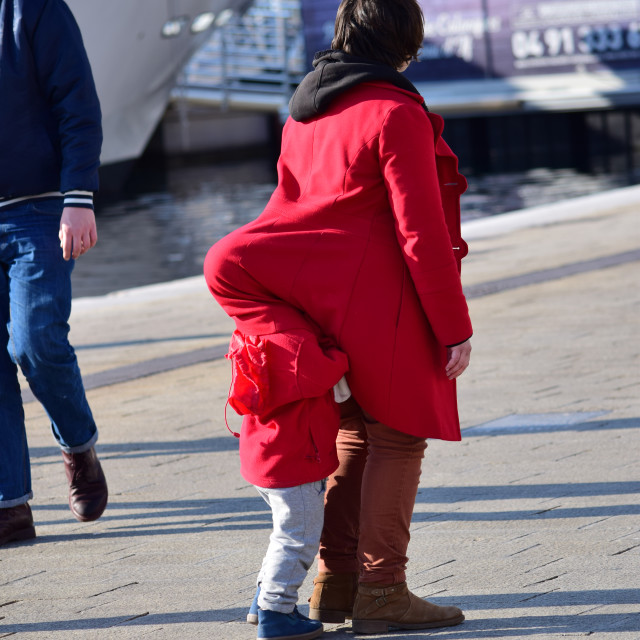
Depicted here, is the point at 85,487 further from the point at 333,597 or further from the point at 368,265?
the point at 368,265

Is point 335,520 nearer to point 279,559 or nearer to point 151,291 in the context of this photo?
point 279,559

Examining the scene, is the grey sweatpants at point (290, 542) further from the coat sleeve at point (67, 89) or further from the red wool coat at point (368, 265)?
the coat sleeve at point (67, 89)

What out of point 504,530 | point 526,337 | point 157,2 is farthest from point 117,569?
point 157,2

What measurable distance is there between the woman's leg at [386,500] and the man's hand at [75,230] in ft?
3.65

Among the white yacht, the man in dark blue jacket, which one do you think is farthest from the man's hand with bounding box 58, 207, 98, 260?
the white yacht

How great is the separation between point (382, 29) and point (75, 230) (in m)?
1.16

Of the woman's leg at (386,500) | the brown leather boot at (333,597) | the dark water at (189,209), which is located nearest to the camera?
the woman's leg at (386,500)

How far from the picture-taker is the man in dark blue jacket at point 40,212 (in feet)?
11.7

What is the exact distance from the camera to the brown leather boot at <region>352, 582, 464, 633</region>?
2832 mm

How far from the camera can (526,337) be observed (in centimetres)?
650

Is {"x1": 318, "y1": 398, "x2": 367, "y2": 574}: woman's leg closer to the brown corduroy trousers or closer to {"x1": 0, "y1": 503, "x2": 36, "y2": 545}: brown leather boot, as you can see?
the brown corduroy trousers

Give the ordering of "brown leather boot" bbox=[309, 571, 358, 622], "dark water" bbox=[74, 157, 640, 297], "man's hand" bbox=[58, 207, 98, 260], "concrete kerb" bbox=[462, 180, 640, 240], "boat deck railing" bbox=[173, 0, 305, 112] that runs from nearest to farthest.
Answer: "brown leather boot" bbox=[309, 571, 358, 622] < "man's hand" bbox=[58, 207, 98, 260] < "concrete kerb" bbox=[462, 180, 640, 240] < "dark water" bbox=[74, 157, 640, 297] < "boat deck railing" bbox=[173, 0, 305, 112]

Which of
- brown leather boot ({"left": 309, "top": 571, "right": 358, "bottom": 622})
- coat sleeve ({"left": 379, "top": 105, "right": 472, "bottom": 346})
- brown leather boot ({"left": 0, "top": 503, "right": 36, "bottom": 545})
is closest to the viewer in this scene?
coat sleeve ({"left": 379, "top": 105, "right": 472, "bottom": 346})

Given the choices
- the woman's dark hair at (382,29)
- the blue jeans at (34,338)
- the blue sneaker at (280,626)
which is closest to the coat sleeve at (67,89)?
the blue jeans at (34,338)
